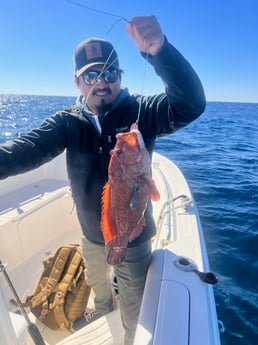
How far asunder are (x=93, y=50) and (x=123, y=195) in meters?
1.17

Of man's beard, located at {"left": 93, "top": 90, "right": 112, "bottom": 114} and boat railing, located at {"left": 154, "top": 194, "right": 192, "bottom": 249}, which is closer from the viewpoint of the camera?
man's beard, located at {"left": 93, "top": 90, "right": 112, "bottom": 114}

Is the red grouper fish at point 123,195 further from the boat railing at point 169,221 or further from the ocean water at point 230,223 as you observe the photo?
the ocean water at point 230,223

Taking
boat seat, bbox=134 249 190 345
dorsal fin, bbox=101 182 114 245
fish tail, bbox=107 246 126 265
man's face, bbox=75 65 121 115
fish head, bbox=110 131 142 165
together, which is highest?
man's face, bbox=75 65 121 115

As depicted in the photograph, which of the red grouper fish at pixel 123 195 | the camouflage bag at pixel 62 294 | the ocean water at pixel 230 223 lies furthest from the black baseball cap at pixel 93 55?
the ocean water at pixel 230 223

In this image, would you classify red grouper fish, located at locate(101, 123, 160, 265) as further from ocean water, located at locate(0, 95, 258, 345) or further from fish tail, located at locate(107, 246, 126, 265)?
ocean water, located at locate(0, 95, 258, 345)

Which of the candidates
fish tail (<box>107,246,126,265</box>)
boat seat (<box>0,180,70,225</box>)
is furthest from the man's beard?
boat seat (<box>0,180,70,225</box>)

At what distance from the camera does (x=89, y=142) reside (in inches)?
82.2

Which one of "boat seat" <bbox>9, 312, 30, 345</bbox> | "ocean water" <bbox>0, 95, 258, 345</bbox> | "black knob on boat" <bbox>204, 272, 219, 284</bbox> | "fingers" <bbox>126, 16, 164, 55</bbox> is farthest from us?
"ocean water" <bbox>0, 95, 258, 345</bbox>

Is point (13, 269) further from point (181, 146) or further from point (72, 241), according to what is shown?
point (181, 146)

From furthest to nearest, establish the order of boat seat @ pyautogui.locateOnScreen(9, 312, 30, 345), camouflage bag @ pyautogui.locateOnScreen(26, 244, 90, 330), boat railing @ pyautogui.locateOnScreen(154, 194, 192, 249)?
camouflage bag @ pyautogui.locateOnScreen(26, 244, 90, 330)
boat railing @ pyautogui.locateOnScreen(154, 194, 192, 249)
boat seat @ pyautogui.locateOnScreen(9, 312, 30, 345)

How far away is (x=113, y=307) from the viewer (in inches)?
114

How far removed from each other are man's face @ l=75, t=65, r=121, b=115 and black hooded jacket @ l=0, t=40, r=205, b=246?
0.09m

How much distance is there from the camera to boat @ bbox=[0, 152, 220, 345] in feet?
5.33

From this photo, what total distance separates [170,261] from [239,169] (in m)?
7.88
